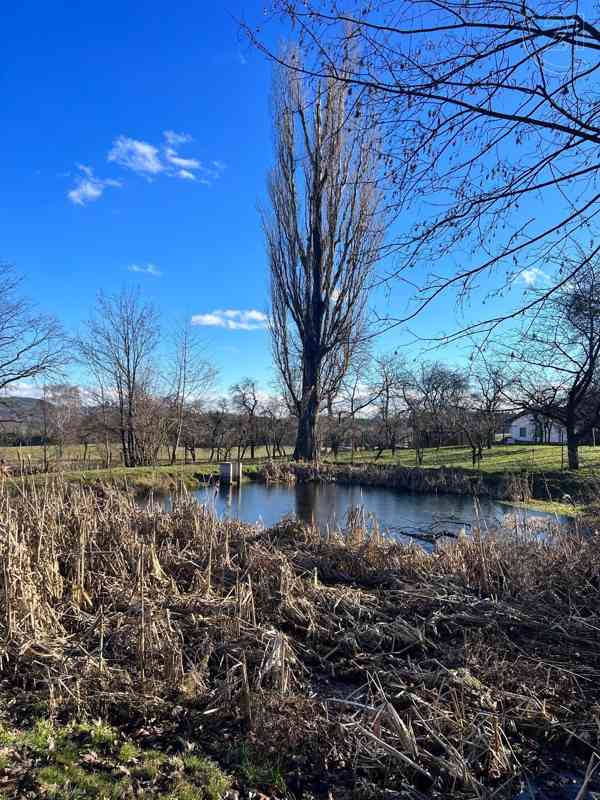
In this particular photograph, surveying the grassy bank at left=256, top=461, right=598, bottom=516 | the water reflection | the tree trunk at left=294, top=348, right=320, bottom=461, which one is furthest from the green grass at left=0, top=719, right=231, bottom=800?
the tree trunk at left=294, top=348, right=320, bottom=461

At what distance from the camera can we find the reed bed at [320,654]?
233 centimetres

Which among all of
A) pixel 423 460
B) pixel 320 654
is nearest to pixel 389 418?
pixel 423 460

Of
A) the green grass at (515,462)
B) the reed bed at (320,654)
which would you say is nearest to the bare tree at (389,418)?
the green grass at (515,462)

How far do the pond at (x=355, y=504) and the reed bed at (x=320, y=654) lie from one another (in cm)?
A: 439

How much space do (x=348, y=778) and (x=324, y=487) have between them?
15.1 m

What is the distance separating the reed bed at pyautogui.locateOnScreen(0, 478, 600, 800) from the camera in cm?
233

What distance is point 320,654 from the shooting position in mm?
3449

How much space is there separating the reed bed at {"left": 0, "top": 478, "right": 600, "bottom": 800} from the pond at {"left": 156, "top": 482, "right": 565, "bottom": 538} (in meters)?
4.39

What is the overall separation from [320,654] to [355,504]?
9.16 metres

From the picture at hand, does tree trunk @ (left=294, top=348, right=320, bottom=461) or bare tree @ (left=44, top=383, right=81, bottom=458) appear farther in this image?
bare tree @ (left=44, top=383, right=81, bottom=458)

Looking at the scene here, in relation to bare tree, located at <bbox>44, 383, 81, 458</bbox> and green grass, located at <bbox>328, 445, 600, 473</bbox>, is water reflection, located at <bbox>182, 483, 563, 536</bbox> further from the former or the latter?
bare tree, located at <bbox>44, 383, 81, 458</bbox>

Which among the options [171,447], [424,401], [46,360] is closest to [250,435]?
[171,447]

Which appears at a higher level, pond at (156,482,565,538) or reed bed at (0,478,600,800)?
reed bed at (0,478,600,800)

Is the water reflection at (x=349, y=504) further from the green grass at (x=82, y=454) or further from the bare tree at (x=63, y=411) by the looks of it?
the bare tree at (x=63, y=411)
